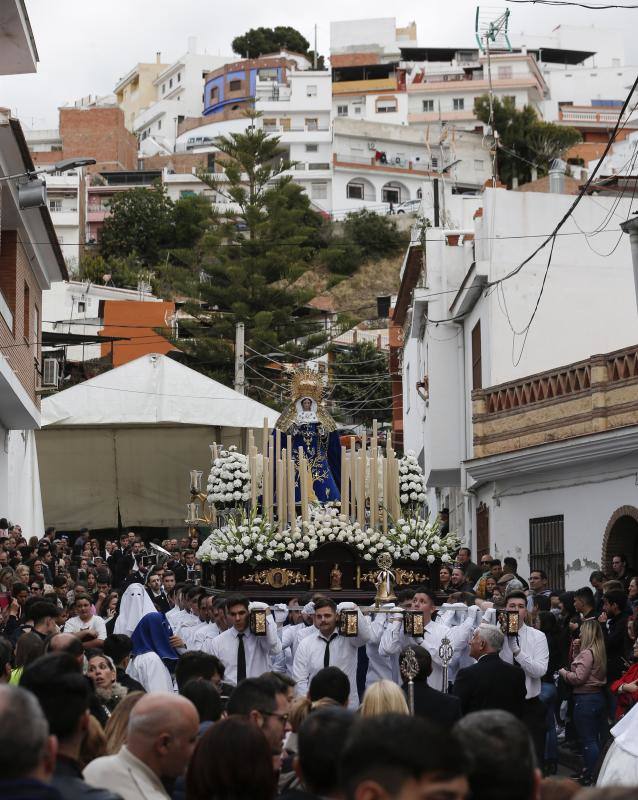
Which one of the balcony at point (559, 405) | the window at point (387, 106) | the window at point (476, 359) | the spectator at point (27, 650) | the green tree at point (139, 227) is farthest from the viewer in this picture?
the window at point (387, 106)

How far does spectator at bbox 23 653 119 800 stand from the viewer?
5.04 meters

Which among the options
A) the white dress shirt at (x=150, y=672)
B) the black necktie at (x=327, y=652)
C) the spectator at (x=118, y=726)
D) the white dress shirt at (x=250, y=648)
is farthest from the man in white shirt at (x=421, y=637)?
the spectator at (x=118, y=726)

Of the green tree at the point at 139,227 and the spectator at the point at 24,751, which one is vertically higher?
the green tree at the point at 139,227

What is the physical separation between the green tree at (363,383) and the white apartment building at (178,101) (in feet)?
162

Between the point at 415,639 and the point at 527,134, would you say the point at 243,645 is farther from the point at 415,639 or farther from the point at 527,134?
the point at 527,134

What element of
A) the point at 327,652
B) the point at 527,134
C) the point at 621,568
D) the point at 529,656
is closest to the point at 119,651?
the point at 327,652

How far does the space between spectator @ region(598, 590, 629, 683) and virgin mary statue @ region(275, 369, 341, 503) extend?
137 inches

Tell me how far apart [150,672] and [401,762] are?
21.5 feet

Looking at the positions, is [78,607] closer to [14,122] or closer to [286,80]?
[14,122]

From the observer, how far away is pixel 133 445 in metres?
38.2

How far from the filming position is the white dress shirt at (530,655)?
10867 millimetres

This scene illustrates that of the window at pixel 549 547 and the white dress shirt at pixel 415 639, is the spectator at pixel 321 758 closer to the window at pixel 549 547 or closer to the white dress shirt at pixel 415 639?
the white dress shirt at pixel 415 639

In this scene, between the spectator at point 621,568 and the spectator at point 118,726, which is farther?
the spectator at point 621,568

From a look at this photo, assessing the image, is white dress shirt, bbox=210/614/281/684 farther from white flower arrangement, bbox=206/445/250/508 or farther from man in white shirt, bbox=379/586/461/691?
white flower arrangement, bbox=206/445/250/508
